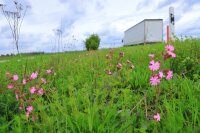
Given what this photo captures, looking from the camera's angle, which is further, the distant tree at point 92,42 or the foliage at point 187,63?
the distant tree at point 92,42

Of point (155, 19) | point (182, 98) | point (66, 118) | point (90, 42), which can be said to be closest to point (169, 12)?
point (155, 19)

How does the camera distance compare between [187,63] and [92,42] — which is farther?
[92,42]

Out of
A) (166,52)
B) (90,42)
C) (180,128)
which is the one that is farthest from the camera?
Result: (90,42)

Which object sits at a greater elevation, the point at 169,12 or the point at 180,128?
the point at 169,12

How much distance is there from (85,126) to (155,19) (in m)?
20.7

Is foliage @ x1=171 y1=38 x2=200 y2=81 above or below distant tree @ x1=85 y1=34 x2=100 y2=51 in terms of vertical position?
below

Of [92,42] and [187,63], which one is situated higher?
[92,42]

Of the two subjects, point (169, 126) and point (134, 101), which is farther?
point (134, 101)

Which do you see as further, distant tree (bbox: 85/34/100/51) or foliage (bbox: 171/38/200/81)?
distant tree (bbox: 85/34/100/51)

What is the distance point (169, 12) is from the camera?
12.6m

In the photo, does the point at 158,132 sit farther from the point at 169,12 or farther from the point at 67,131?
the point at 169,12

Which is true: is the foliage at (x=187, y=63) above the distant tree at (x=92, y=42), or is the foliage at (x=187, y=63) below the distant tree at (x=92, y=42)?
below

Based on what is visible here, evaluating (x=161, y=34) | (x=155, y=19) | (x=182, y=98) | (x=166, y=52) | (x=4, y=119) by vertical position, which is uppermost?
(x=155, y=19)

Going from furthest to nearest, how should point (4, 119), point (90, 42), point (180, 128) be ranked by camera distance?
point (90, 42), point (4, 119), point (180, 128)
